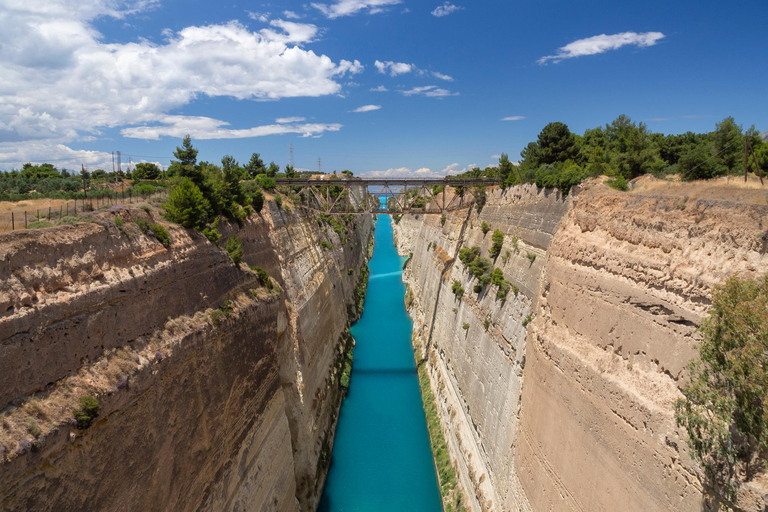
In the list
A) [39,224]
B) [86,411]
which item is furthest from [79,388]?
[39,224]

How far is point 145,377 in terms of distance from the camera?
324 inches

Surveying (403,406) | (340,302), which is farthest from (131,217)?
(340,302)

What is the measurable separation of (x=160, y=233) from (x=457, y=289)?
49.9ft

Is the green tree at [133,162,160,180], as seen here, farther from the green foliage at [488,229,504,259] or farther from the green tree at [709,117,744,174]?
the green tree at [709,117,744,174]

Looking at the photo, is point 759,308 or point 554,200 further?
point 554,200

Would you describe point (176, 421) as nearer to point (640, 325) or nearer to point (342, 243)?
point (640, 325)

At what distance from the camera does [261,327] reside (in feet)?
44.6

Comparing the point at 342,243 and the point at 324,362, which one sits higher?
the point at 342,243

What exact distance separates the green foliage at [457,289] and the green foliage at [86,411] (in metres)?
16.9

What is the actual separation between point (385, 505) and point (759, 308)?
48.1 ft

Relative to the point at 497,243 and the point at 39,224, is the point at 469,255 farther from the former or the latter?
the point at 39,224

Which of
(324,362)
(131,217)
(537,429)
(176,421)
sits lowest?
(324,362)

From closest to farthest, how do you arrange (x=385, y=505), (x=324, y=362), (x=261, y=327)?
1. (x=261, y=327)
2. (x=385, y=505)
3. (x=324, y=362)

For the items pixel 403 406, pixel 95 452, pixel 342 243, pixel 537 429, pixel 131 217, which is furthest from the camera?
pixel 342 243
